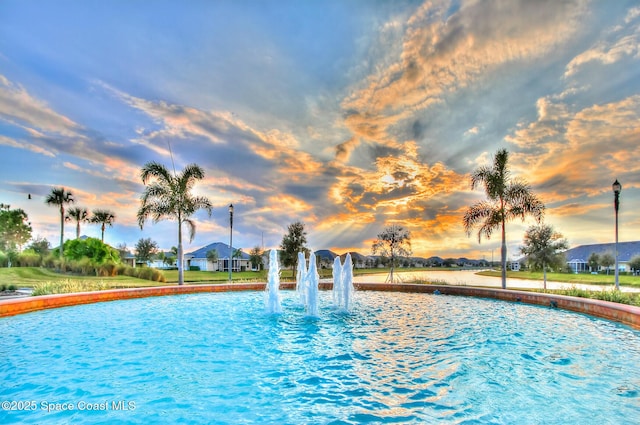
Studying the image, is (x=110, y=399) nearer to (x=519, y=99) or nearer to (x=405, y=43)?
(x=405, y=43)

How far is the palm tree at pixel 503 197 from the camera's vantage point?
1994cm

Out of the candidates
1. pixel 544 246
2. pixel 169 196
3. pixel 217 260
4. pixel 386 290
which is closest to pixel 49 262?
pixel 169 196

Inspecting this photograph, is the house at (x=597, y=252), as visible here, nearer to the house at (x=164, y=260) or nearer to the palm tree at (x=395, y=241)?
the palm tree at (x=395, y=241)

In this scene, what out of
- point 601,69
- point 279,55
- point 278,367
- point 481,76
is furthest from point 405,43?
point 278,367

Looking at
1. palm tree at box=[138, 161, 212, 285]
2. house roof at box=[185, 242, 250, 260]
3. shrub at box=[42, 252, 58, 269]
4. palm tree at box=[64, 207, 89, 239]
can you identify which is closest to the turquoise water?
palm tree at box=[138, 161, 212, 285]

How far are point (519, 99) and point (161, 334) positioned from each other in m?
17.8

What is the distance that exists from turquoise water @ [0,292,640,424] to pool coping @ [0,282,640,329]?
837 mm

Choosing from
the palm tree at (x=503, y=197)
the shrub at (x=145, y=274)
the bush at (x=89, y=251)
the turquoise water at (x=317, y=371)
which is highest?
the palm tree at (x=503, y=197)

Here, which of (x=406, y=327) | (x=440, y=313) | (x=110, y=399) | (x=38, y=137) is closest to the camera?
(x=110, y=399)

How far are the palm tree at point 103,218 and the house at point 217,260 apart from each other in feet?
66.7

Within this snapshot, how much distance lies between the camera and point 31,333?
8758 mm

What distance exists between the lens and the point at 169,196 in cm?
2172

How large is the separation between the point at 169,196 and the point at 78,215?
130 ft

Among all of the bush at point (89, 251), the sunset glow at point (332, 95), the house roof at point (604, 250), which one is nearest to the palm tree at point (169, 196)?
the sunset glow at point (332, 95)
